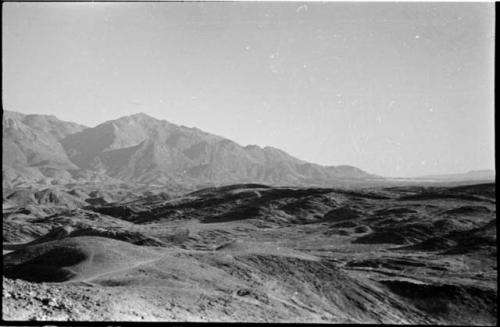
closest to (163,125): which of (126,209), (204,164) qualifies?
(204,164)

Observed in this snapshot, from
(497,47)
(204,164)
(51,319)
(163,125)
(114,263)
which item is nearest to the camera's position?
(497,47)

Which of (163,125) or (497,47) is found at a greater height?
(163,125)

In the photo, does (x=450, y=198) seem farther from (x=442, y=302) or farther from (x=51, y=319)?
(x=51, y=319)

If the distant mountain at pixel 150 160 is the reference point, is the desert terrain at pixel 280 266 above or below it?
below

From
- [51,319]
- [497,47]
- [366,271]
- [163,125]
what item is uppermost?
[163,125]

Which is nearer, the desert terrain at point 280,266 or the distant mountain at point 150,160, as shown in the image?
A: the desert terrain at point 280,266
